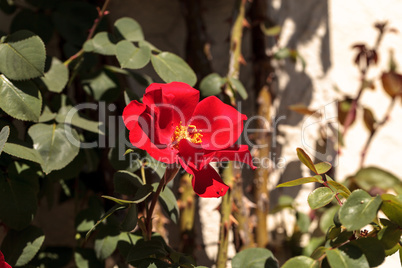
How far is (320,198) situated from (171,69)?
338 millimetres

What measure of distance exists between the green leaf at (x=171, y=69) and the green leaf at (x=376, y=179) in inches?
21.3

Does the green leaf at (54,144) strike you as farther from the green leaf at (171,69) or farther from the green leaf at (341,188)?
the green leaf at (341,188)

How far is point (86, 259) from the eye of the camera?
2.77 ft

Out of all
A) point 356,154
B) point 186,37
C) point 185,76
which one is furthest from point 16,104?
point 356,154

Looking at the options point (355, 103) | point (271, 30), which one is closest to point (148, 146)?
point (271, 30)

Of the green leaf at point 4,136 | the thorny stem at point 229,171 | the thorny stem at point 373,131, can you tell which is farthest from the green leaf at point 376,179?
the green leaf at point 4,136

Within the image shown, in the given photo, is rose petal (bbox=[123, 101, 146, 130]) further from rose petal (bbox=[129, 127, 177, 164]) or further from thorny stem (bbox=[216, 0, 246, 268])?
thorny stem (bbox=[216, 0, 246, 268])

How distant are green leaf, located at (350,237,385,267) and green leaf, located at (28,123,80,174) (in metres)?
0.46

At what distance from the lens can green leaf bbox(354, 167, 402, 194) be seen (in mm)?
1098

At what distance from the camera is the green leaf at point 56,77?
808 millimetres

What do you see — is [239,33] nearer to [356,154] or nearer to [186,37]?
[186,37]

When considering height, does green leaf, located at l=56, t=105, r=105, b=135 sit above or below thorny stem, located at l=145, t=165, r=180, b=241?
above

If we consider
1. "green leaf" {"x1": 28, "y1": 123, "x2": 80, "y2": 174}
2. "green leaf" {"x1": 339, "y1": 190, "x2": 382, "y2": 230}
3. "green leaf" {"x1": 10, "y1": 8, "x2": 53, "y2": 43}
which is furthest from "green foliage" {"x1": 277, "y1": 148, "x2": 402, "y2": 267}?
"green leaf" {"x1": 10, "y1": 8, "x2": 53, "y2": 43}

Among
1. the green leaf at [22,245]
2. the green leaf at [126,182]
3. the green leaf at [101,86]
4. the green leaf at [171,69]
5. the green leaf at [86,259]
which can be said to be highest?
the green leaf at [171,69]
